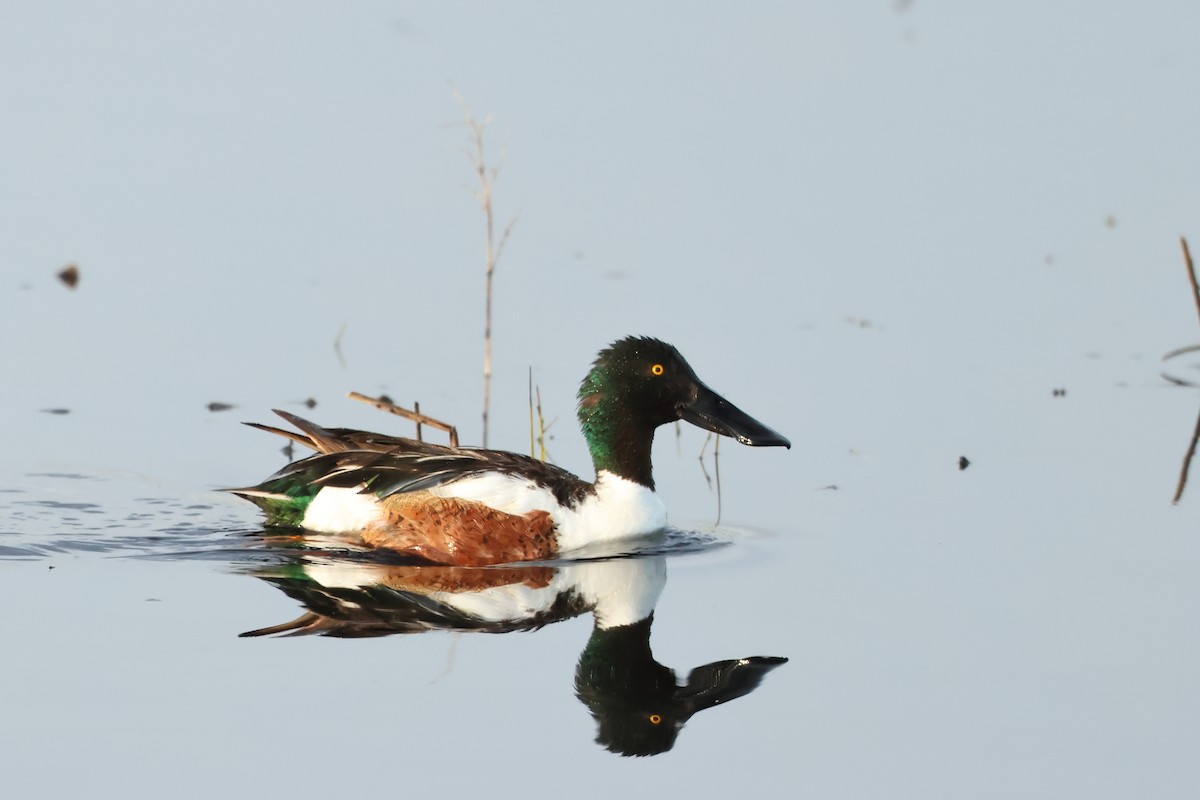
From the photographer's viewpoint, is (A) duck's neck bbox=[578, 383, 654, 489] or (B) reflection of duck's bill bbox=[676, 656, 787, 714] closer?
(B) reflection of duck's bill bbox=[676, 656, 787, 714]

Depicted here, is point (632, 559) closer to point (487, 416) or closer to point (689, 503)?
point (689, 503)

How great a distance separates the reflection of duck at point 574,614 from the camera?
7.24 meters

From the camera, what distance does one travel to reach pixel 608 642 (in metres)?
7.96

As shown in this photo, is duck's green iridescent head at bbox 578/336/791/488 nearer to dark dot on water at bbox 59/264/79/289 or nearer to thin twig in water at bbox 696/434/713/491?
thin twig in water at bbox 696/434/713/491

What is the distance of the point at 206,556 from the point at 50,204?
5.26 meters

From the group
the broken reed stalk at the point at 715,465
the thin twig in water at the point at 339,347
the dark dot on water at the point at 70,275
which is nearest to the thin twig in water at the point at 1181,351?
the broken reed stalk at the point at 715,465

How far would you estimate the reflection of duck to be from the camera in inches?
285

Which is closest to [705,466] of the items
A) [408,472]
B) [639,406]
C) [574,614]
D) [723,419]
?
[723,419]

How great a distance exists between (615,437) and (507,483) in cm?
76

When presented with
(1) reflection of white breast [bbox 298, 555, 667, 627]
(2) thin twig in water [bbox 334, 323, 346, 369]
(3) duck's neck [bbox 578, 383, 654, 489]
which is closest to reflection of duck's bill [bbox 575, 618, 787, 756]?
(1) reflection of white breast [bbox 298, 555, 667, 627]

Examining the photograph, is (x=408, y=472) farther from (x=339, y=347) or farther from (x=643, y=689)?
(x=643, y=689)

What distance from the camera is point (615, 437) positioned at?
10000 mm

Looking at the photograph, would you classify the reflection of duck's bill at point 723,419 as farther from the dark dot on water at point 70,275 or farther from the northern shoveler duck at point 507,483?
the dark dot on water at point 70,275

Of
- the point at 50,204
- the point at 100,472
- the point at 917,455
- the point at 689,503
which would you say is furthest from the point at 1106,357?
the point at 50,204
